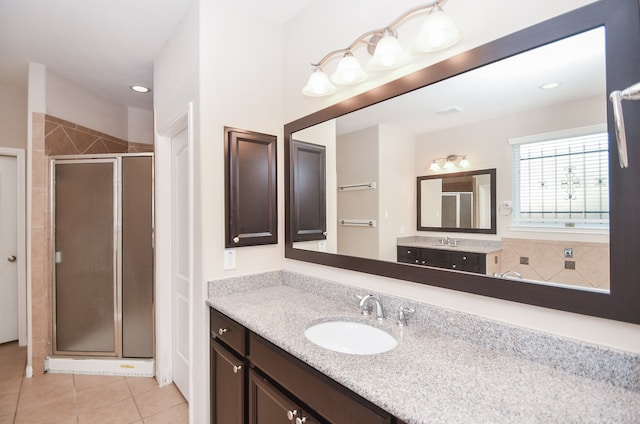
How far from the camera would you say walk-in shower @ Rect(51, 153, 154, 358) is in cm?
271

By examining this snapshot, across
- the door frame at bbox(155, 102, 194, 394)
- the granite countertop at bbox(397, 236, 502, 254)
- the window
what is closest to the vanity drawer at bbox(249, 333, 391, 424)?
the granite countertop at bbox(397, 236, 502, 254)

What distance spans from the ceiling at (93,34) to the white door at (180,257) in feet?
2.47

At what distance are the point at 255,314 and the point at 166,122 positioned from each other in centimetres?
165

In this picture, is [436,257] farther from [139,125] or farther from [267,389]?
[139,125]

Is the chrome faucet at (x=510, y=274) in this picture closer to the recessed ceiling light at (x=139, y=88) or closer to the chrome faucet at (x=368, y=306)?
the chrome faucet at (x=368, y=306)

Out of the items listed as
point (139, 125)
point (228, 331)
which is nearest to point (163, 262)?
point (228, 331)

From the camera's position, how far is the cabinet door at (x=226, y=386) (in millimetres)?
1492

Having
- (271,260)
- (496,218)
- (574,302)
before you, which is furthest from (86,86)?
(574,302)

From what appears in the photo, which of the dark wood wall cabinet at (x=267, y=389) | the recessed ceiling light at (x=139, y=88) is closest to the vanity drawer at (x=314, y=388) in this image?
the dark wood wall cabinet at (x=267, y=389)

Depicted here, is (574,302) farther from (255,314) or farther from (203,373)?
(203,373)

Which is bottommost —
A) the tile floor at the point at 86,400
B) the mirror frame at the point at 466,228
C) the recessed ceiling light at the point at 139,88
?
the tile floor at the point at 86,400

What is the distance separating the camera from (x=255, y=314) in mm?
1508

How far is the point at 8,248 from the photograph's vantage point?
10.6ft

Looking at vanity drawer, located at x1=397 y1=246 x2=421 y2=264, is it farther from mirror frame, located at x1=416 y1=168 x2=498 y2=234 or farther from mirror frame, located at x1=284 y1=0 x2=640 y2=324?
mirror frame, located at x1=284 y1=0 x2=640 y2=324
